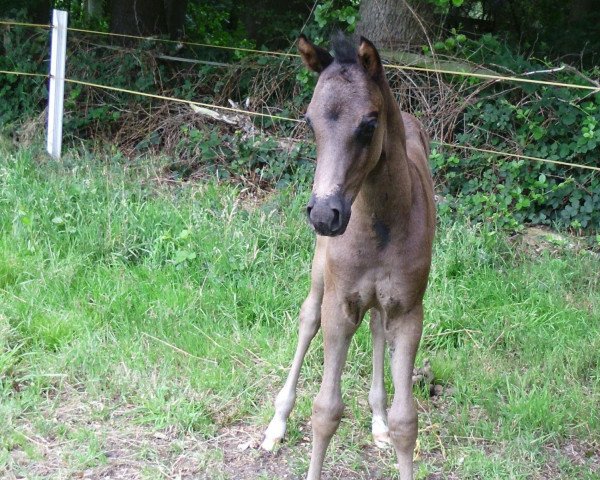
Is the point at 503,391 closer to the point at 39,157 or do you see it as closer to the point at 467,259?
the point at 467,259

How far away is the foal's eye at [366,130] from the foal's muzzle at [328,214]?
251 millimetres

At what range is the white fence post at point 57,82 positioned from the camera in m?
7.20

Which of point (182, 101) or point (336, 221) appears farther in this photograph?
point (182, 101)

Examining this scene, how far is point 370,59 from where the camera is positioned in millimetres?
2797

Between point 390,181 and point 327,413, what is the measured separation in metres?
1.03

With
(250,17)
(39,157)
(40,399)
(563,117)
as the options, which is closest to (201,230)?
(40,399)

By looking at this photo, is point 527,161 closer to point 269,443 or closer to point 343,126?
point 269,443

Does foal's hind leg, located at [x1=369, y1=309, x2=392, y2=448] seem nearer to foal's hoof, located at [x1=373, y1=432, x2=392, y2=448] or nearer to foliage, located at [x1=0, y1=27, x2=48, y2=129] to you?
foal's hoof, located at [x1=373, y1=432, x2=392, y2=448]

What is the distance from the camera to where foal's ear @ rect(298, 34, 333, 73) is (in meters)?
2.85

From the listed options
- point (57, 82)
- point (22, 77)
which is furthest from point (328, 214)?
point (22, 77)

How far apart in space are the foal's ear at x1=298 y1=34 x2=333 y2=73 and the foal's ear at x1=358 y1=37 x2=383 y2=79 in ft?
0.48

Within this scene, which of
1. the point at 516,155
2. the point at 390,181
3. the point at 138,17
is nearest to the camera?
the point at 390,181

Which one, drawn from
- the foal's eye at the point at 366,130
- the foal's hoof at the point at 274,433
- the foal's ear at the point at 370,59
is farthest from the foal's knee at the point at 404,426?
the foal's ear at the point at 370,59

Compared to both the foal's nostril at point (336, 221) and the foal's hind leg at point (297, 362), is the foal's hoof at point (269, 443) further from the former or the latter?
the foal's nostril at point (336, 221)
